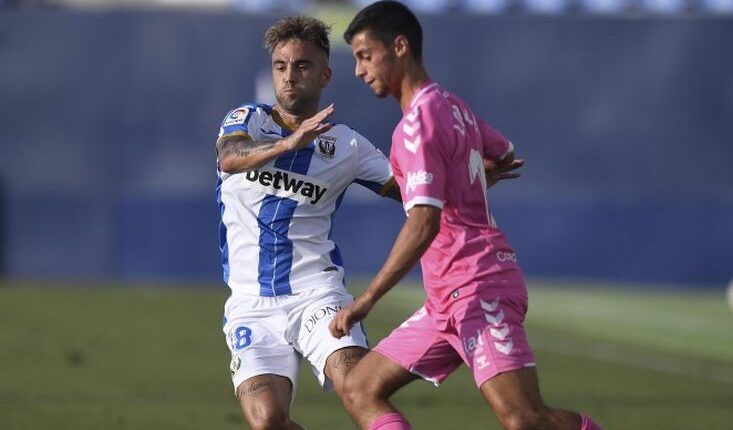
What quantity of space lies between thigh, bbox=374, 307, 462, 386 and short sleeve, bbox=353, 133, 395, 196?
1.18 m

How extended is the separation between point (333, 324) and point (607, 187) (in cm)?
1890

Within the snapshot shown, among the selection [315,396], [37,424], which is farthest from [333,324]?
[315,396]

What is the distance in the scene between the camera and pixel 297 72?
7762 mm

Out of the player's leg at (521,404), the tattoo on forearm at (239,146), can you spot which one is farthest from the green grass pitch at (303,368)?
the player's leg at (521,404)

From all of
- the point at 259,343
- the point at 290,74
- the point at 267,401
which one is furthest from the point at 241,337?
the point at 290,74

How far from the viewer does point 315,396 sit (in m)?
11.9

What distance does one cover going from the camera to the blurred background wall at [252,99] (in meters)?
24.8

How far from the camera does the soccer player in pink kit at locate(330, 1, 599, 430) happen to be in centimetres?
642

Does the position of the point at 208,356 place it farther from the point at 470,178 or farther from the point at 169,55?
the point at 169,55

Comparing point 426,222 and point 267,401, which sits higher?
point 426,222

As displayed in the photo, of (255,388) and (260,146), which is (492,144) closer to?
(260,146)

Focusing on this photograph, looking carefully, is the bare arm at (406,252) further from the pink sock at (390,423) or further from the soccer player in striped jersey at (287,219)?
the soccer player in striped jersey at (287,219)

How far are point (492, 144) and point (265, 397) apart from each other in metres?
1.62

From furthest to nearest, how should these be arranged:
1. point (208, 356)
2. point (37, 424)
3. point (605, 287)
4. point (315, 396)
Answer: point (605, 287), point (208, 356), point (315, 396), point (37, 424)
